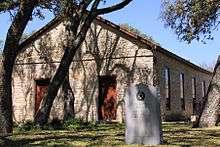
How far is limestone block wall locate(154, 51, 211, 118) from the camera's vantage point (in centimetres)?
2897

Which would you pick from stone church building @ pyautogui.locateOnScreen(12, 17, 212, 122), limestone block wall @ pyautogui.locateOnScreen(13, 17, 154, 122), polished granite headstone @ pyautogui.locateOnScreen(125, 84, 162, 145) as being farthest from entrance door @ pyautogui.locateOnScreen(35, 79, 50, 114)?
polished granite headstone @ pyautogui.locateOnScreen(125, 84, 162, 145)

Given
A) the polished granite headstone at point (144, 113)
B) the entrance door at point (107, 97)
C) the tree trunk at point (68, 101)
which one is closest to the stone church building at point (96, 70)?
the entrance door at point (107, 97)

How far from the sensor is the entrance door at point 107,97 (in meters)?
27.8

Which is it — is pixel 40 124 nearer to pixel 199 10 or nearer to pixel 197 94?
pixel 199 10

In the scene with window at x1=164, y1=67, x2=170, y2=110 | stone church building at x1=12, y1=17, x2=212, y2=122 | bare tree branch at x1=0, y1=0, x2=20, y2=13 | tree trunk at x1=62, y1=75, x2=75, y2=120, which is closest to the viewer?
bare tree branch at x1=0, y1=0, x2=20, y2=13

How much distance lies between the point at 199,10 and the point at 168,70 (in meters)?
9.57

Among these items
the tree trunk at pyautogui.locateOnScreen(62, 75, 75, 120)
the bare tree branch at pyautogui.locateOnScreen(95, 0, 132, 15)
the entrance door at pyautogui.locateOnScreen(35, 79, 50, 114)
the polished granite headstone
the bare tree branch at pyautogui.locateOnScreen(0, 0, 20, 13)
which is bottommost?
the polished granite headstone

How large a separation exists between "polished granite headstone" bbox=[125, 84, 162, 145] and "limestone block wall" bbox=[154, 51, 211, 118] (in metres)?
15.1

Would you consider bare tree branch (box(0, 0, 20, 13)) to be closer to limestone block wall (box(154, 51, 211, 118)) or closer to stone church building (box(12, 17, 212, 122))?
stone church building (box(12, 17, 212, 122))

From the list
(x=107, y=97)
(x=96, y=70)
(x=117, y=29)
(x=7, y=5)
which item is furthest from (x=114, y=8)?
(x=107, y=97)

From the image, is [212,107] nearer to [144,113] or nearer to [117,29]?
[144,113]

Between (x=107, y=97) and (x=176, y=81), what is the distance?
6.84 m

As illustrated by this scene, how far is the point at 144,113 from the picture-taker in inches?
485

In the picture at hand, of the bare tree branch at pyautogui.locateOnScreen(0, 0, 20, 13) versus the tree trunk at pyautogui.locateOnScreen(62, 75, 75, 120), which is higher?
the bare tree branch at pyautogui.locateOnScreen(0, 0, 20, 13)
